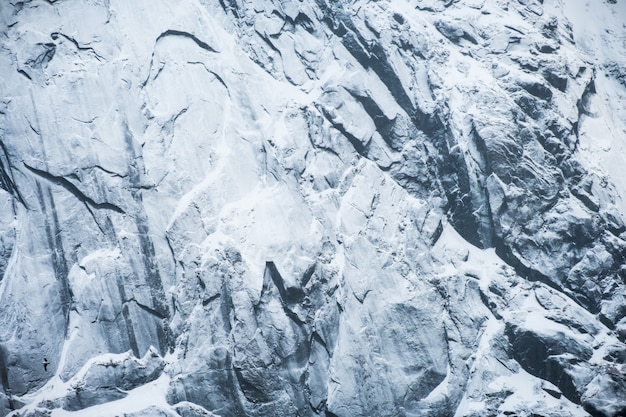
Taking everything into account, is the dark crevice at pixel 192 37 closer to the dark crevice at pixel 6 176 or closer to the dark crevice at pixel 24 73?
the dark crevice at pixel 24 73

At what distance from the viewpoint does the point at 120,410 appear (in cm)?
2780

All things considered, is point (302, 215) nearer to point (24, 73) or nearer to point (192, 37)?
point (192, 37)

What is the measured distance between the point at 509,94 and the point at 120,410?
36.8 meters

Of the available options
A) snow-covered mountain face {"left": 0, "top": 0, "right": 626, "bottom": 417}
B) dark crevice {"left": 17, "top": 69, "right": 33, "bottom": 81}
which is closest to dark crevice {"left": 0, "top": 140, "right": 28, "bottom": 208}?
snow-covered mountain face {"left": 0, "top": 0, "right": 626, "bottom": 417}

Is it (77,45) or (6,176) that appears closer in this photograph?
(6,176)

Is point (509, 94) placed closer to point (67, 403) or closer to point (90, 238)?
point (90, 238)

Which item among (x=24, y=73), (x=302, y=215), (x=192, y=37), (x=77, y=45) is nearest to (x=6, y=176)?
(x=24, y=73)

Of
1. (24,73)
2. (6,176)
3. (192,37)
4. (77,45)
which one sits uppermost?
(77,45)

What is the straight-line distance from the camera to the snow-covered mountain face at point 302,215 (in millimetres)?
29641

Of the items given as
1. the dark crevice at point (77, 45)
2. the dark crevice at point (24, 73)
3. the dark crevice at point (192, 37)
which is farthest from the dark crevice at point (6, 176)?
the dark crevice at point (192, 37)

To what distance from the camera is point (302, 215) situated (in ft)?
108

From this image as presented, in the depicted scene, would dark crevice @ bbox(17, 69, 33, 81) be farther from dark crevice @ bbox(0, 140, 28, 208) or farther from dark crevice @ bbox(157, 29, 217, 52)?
dark crevice @ bbox(157, 29, 217, 52)

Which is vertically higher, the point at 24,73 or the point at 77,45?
the point at 77,45

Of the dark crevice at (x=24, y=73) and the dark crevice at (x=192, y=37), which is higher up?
the dark crevice at (x=192, y=37)
